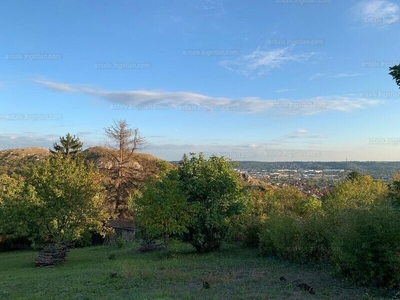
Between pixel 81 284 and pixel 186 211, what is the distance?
6703 millimetres

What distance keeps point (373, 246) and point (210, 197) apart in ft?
31.0

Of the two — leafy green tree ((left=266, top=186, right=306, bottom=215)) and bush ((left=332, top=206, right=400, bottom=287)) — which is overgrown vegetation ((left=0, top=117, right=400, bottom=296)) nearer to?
leafy green tree ((left=266, top=186, right=306, bottom=215))

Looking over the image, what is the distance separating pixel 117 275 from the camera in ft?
36.9

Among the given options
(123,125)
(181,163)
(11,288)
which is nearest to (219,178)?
(181,163)

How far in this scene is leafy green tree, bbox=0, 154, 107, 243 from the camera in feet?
59.0

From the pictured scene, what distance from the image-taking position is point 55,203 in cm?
1812

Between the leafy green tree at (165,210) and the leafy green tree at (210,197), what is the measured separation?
2.97ft

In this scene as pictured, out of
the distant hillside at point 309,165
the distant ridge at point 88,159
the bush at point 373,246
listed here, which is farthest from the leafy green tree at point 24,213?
the distant hillside at point 309,165

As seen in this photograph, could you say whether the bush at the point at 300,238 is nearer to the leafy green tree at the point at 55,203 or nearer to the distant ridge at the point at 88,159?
the leafy green tree at the point at 55,203

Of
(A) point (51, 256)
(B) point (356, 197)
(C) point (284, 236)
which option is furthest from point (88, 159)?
(B) point (356, 197)

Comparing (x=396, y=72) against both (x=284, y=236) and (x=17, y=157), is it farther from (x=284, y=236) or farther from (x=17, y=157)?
(x=17, y=157)

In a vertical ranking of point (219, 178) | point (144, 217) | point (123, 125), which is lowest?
point (144, 217)

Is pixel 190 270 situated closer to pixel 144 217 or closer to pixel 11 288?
pixel 144 217

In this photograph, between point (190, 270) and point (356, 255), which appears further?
point (190, 270)
